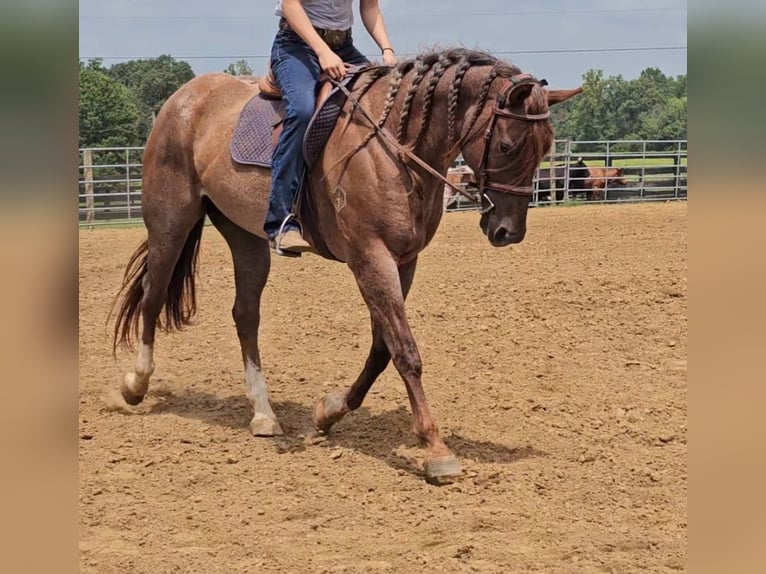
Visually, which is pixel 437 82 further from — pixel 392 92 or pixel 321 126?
pixel 321 126

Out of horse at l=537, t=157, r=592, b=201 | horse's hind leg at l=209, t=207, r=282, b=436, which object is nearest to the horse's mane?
horse's hind leg at l=209, t=207, r=282, b=436

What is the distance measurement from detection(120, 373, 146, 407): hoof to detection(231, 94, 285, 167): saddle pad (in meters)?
1.73

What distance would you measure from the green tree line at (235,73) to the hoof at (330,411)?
12.4 metres

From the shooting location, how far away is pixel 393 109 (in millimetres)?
4105

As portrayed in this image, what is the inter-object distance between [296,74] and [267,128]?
1.38 feet

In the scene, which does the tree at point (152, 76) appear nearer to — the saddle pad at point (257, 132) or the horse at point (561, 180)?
the horse at point (561, 180)

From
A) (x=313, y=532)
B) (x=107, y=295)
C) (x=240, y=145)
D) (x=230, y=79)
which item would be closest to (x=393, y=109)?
(x=240, y=145)

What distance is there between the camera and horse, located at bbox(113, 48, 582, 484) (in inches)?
147

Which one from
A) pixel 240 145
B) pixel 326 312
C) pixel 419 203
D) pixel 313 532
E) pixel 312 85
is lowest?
pixel 313 532

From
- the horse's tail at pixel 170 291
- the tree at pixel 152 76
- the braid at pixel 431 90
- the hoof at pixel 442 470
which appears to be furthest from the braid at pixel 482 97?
the tree at pixel 152 76

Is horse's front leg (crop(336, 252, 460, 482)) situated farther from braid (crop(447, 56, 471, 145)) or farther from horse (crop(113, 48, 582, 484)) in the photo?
braid (crop(447, 56, 471, 145))

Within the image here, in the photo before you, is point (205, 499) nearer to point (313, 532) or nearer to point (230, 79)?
point (313, 532)
